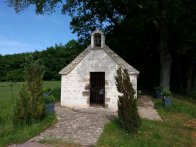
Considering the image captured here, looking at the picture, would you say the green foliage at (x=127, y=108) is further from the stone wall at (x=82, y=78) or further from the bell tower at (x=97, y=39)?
the bell tower at (x=97, y=39)

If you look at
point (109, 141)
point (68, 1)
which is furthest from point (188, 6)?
point (109, 141)

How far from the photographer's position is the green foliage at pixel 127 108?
13.4 meters

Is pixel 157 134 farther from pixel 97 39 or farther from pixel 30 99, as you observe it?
pixel 97 39

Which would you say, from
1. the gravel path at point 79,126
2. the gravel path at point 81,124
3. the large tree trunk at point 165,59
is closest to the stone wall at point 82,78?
the gravel path at point 81,124

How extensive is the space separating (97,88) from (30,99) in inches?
248

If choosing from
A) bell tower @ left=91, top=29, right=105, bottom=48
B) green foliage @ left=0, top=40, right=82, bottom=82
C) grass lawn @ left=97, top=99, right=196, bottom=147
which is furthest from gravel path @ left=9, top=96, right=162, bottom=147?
green foliage @ left=0, top=40, right=82, bottom=82

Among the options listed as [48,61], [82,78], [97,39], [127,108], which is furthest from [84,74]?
[48,61]

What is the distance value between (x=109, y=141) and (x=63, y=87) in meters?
7.60

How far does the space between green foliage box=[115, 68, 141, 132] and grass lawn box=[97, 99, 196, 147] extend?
30 centimetres

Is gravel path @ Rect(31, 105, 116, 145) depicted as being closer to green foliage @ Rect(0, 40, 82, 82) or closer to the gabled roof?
the gabled roof

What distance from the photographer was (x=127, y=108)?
44.6 feet

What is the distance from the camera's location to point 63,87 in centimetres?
1895

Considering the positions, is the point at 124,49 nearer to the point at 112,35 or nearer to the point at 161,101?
the point at 112,35

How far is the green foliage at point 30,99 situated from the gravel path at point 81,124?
Answer: 3.30ft
